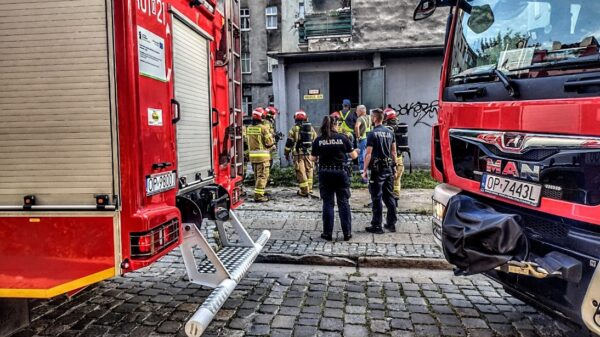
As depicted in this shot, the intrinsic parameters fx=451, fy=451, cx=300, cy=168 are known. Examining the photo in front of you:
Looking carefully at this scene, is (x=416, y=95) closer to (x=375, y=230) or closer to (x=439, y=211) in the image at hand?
(x=375, y=230)

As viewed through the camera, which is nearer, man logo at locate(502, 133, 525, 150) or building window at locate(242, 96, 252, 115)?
man logo at locate(502, 133, 525, 150)

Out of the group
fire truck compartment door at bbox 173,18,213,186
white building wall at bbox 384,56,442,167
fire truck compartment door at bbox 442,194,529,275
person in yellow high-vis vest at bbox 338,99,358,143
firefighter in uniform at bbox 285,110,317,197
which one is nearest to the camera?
fire truck compartment door at bbox 442,194,529,275

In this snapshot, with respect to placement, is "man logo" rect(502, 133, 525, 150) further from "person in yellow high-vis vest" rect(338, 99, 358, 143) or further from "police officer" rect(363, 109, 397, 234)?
"person in yellow high-vis vest" rect(338, 99, 358, 143)

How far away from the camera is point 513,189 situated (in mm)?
3127

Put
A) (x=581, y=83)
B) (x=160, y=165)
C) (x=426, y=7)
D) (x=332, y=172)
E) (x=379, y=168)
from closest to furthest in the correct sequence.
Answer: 1. (x=581, y=83)
2. (x=160, y=165)
3. (x=426, y=7)
4. (x=332, y=172)
5. (x=379, y=168)

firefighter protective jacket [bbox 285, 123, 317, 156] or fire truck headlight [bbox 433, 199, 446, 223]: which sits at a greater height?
firefighter protective jacket [bbox 285, 123, 317, 156]

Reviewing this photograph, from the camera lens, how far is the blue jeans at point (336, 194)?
643 cm

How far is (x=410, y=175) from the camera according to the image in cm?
1280

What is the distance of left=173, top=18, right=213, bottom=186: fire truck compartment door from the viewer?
3.94 metres

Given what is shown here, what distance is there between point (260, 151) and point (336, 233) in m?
3.48

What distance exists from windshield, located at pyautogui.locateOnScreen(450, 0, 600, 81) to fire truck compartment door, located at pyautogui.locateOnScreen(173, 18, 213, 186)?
2.40 m

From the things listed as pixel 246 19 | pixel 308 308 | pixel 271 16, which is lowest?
pixel 308 308

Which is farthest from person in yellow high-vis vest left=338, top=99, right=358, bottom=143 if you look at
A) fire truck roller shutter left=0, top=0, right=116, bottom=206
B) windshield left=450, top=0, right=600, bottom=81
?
fire truck roller shutter left=0, top=0, right=116, bottom=206

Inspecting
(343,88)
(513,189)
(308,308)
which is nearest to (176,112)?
(308,308)
